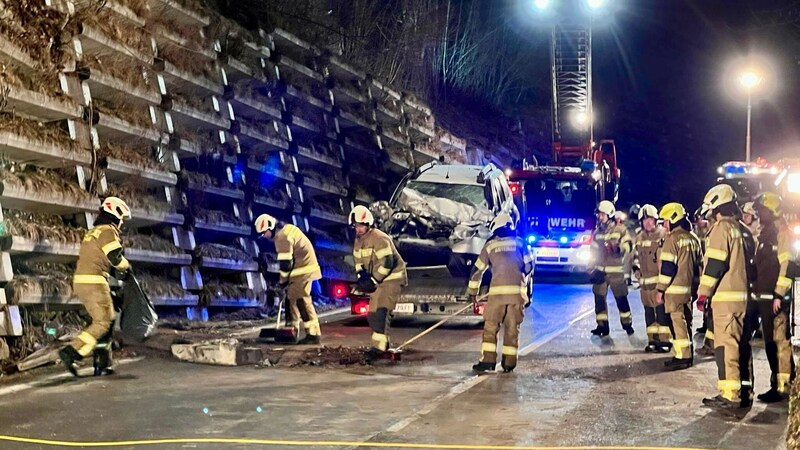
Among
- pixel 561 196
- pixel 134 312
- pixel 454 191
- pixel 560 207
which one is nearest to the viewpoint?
pixel 134 312

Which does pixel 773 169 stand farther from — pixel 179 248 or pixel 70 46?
pixel 70 46

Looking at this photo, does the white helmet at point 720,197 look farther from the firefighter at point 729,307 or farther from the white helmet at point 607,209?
the white helmet at point 607,209

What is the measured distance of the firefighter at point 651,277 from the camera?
11068 mm

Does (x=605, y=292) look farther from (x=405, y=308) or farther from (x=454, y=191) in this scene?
(x=454, y=191)

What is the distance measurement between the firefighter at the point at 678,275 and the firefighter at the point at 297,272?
13.7ft

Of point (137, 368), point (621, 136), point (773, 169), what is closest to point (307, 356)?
point (137, 368)

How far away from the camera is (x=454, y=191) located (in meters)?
15.0

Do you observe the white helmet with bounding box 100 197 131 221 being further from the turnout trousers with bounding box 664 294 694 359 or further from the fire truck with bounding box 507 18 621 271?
the fire truck with bounding box 507 18 621 271

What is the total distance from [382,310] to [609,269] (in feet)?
11.9

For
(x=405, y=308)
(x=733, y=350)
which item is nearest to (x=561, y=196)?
(x=405, y=308)

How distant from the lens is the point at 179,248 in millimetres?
13586

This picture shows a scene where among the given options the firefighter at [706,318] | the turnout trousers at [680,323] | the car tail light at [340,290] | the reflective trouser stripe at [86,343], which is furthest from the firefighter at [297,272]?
the firefighter at [706,318]

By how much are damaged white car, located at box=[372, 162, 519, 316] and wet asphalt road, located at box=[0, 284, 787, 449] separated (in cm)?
193

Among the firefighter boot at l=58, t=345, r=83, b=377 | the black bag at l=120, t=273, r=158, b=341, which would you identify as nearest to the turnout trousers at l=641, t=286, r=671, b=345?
the black bag at l=120, t=273, r=158, b=341
